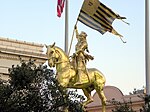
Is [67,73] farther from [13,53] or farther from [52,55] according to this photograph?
[13,53]

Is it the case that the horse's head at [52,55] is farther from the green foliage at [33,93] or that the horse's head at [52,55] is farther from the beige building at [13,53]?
the beige building at [13,53]

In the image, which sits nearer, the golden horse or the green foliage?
the green foliage

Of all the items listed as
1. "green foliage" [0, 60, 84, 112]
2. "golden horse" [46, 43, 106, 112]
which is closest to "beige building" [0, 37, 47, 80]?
"golden horse" [46, 43, 106, 112]

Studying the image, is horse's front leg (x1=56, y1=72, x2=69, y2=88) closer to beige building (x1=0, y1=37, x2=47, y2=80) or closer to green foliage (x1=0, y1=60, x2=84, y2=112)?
green foliage (x1=0, y1=60, x2=84, y2=112)

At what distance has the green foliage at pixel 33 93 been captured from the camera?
51.6 ft

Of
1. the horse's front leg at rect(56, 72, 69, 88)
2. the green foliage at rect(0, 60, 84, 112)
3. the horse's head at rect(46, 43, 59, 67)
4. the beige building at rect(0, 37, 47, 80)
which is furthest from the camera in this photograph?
the beige building at rect(0, 37, 47, 80)

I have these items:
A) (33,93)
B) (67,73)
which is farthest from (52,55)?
(33,93)

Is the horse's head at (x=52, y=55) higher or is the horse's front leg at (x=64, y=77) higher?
the horse's head at (x=52, y=55)

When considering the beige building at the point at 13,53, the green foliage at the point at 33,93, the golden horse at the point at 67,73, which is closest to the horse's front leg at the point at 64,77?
Result: the golden horse at the point at 67,73

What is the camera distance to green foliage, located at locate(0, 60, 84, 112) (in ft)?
51.6

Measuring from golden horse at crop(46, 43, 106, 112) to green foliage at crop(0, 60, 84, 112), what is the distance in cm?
344

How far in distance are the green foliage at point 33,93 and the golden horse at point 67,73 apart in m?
3.44

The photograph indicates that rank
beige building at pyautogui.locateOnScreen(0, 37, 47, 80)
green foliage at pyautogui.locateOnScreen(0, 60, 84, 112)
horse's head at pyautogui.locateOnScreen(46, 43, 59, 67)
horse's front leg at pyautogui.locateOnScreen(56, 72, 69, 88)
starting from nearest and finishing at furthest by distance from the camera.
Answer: green foliage at pyautogui.locateOnScreen(0, 60, 84, 112), horse's front leg at pyautogui.locateOnScreen(56, 72, 69, 88), horse's head at pyautogui.locateOnScreen(46, 43, 59, 67), beige building at pyautogui.locateOnScreen(0, 37, 47, 80)

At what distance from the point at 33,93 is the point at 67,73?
4.61m
